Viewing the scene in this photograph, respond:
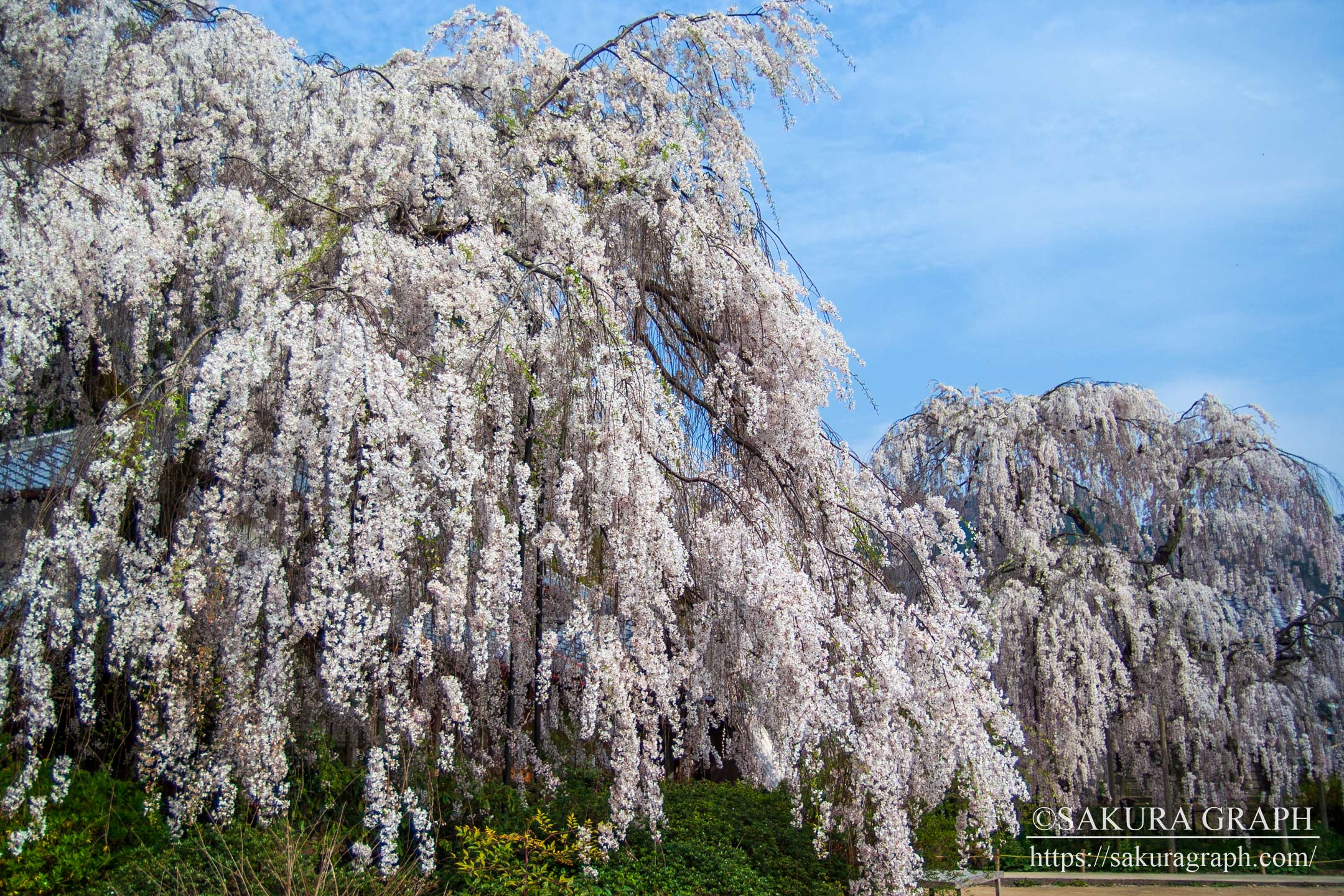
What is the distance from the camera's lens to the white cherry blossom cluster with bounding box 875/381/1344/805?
1056 centimetres

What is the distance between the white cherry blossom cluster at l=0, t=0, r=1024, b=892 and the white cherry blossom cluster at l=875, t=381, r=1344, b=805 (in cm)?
405

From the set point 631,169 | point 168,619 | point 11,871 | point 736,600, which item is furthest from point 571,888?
point 631,169

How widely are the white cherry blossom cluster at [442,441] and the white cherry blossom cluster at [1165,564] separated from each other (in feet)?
13.3

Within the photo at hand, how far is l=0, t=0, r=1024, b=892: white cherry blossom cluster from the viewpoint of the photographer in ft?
13.4

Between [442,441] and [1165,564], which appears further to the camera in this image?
[1165,564]

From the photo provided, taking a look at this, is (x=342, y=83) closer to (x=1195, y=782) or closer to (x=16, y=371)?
(x=16, y=371)

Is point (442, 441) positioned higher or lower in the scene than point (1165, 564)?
lower

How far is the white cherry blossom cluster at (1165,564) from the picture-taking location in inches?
416

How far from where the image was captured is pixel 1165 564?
1154cm

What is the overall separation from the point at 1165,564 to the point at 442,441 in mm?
10426

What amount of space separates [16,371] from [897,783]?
506cm

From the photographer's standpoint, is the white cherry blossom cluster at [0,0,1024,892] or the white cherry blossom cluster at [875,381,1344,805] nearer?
the white cherry blossom cluster at [0,0,1024,892]

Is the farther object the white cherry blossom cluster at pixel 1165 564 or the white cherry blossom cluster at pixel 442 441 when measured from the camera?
the white cherry blossom cluster at pixel 1165 564

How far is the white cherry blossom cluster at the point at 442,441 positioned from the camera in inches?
161
